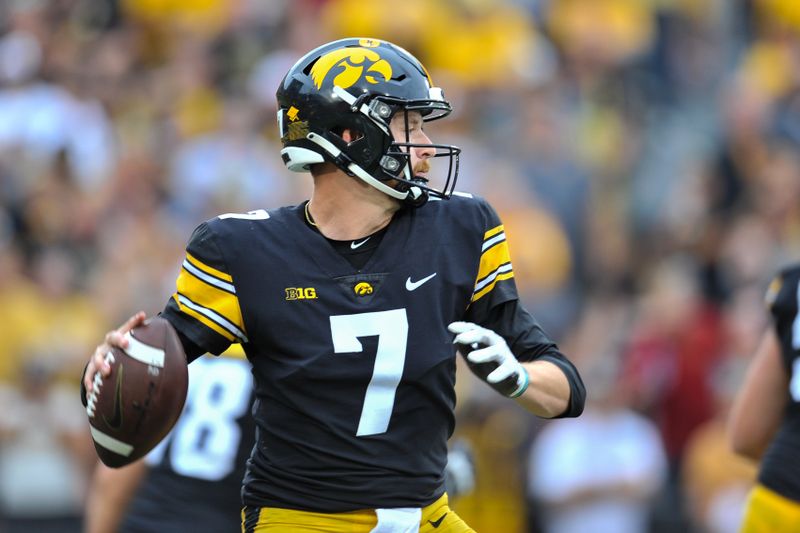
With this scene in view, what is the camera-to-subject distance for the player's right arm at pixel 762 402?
16.3 feet

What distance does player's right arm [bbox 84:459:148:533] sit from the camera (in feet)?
18.1

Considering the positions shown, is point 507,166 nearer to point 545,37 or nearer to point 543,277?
point 543,277

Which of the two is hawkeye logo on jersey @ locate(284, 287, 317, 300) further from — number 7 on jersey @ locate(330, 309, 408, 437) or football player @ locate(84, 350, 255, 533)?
football player @ locate(84, 350, 255, 533)

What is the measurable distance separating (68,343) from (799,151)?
523 centimetres

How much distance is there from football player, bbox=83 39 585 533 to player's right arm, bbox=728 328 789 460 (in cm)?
133

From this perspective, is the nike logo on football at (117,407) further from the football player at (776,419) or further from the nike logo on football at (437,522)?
the football player at (776,419)

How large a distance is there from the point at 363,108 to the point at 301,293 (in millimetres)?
539

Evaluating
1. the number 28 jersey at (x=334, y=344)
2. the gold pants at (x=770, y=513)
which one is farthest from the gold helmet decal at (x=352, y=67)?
the gold pants at (x=770, y=513)

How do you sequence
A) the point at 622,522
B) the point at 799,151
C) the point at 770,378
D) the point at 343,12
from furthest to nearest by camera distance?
the point at 343,12, the point at 799,151, the point at 622,522, the point at 770,378

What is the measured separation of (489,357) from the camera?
355 centimetres

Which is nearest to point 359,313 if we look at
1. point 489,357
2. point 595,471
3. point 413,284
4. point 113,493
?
point 413,284

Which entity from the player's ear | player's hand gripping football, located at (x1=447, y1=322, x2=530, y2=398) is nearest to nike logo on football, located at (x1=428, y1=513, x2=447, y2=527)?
player's hand gripping football, located at (x1=447, y1=322, x2=530, y2=398)

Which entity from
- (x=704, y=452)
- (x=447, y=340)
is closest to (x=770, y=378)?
(x=447, y=340)

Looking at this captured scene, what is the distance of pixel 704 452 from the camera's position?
809cm
